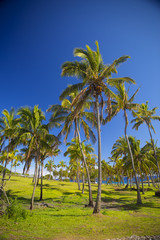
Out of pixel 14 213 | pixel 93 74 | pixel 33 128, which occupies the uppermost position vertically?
pixel 93 74

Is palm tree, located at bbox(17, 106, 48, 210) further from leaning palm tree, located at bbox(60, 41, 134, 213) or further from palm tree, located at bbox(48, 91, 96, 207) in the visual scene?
leaning palm tree, located at bbox(60, 41, 134, 213)

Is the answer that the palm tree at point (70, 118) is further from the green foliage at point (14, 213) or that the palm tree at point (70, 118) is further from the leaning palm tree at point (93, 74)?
the green foliage at point (14, 213)

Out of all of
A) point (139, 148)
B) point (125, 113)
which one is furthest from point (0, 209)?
point (139, 148)

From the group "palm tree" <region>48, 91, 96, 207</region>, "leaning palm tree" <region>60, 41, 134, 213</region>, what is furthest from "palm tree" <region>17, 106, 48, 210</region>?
"leaning palm tree" <region>60, 41, 134, 213</region>

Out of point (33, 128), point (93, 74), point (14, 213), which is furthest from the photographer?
point (33, 128)

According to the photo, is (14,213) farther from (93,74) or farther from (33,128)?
(93,74)

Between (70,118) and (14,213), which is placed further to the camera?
(70,118)

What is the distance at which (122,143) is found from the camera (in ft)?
99.3

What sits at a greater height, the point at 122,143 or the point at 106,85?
the point at 106,85

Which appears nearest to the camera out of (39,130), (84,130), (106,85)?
(106,85)

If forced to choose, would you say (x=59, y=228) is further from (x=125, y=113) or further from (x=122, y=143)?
(x=122, y=143)

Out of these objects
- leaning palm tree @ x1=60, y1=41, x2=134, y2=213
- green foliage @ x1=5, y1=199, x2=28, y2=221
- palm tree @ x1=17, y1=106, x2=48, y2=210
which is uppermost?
leaning palm tree @ x1=60, y1=41, x2=134, y2=213

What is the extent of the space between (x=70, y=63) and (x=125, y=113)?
32.7 ft

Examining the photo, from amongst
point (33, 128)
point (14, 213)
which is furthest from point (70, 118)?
point (14, 213)
